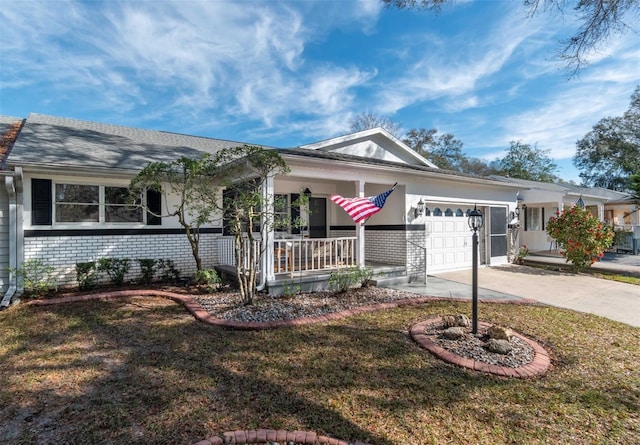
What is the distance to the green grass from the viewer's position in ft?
8.39

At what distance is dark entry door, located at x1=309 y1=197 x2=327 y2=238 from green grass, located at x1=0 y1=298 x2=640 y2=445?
5756 mm

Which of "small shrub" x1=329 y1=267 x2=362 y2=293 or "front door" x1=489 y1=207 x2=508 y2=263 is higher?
"front door" x1=489 y1=207 x2=508 y2=263

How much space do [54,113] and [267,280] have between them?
11010 millimetres

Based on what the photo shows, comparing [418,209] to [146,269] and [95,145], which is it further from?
[95,145]

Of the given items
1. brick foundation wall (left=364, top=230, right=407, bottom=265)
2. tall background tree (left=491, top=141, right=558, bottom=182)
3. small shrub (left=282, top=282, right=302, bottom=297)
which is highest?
tall background tree (left=491, top=141, right=558, bottom=182)

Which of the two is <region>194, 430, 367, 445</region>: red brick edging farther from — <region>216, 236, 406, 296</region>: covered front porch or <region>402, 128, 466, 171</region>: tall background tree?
<region>402, 128, 466, 171</region>: tall background tree

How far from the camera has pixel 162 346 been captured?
4.20 metres

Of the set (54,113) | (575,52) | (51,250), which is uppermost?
(54,113)

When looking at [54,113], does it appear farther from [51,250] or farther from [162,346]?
[162,346]

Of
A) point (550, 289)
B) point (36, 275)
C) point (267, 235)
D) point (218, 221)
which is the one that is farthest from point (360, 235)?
point (36, 275)

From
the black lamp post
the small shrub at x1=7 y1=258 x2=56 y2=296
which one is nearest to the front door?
the black lamp post

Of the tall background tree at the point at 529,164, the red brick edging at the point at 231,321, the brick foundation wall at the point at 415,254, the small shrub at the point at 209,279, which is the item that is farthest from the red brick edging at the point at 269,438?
the tall background tree at the point at 529,164

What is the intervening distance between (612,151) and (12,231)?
45296 mm

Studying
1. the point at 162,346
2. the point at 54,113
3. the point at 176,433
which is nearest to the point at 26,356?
the point at 162,346
